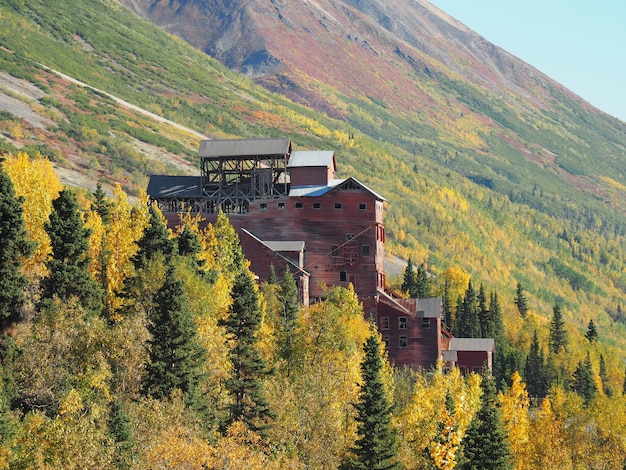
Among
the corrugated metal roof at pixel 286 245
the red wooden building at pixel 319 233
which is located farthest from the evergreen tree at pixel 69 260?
the corrugated metal roof at pixel 286 245

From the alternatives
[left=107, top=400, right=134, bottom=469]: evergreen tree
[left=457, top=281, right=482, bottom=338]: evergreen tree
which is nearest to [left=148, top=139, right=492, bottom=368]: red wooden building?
[left=457, top=281, right=482, bottom=338]: evergreen tree

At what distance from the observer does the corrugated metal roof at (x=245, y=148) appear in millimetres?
98812

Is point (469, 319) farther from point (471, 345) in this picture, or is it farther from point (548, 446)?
point (548, 446)

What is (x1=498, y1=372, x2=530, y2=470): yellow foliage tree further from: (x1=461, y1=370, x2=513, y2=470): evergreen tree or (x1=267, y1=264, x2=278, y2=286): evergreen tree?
(x1=267, y1=264, x2=278, y2=286): evergreen tree

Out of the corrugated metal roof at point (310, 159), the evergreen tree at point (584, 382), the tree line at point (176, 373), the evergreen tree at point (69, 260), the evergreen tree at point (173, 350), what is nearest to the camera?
the tree line at point (176, 373)

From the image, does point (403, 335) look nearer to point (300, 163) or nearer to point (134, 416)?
point (300, 163)

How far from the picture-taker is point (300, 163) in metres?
99.9

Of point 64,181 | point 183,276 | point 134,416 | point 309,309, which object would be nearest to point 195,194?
point 309,309

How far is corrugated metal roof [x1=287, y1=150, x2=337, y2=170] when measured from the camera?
99562mm

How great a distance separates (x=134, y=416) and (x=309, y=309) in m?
37.5

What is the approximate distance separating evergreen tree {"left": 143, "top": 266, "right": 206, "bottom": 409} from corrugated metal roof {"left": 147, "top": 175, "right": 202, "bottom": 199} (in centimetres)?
4041

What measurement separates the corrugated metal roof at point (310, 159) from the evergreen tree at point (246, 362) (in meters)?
32.0

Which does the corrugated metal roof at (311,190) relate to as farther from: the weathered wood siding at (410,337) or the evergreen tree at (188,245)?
the evergreen tree at (188,245)

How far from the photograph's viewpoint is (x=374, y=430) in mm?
58812
